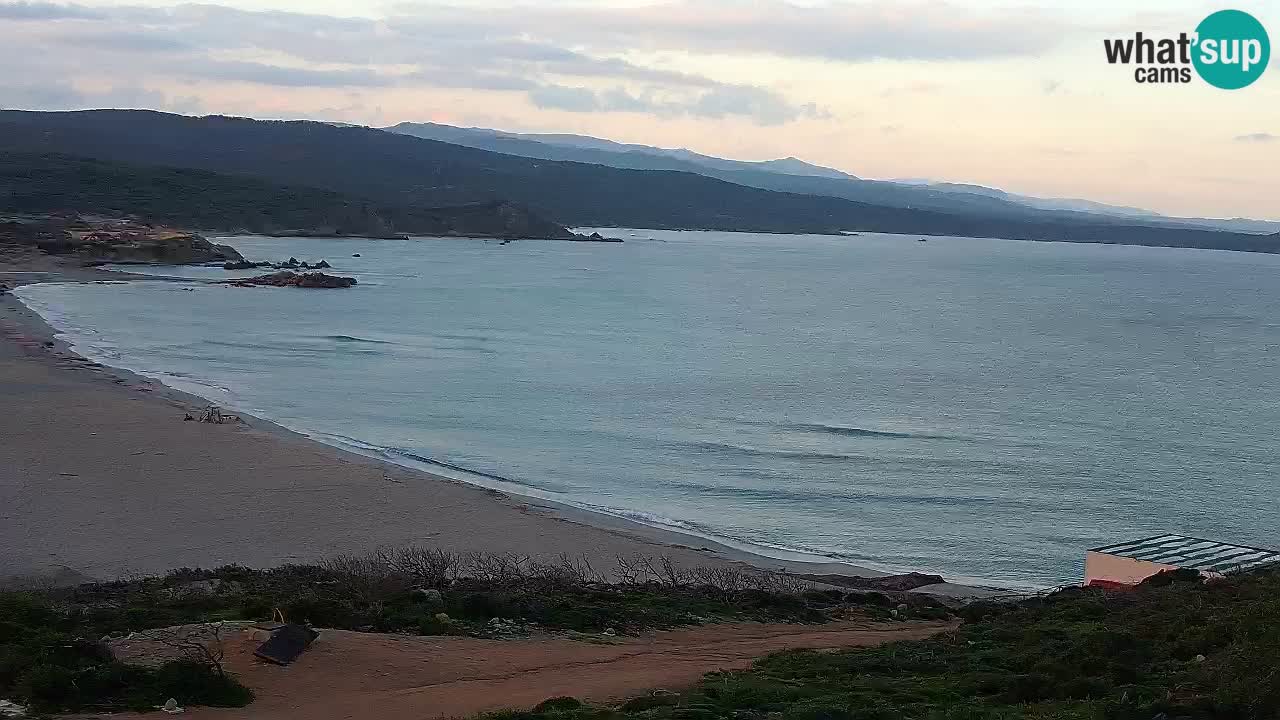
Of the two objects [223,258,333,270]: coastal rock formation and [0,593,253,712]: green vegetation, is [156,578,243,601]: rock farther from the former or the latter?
[223,258,333,270]: coastal rock formation

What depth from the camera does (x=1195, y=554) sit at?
1875 centimetres

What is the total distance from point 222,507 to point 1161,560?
53.1 ft

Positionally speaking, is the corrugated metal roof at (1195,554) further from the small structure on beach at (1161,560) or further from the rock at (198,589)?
the rock at (198,589)

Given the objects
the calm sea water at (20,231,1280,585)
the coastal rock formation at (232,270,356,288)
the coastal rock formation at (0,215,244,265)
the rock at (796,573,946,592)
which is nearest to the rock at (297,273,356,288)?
the coastal rock formation at (232,270,356,288)

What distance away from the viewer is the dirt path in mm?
10445

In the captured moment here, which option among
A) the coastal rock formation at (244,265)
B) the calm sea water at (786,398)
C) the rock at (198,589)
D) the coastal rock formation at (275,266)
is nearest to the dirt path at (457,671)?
the rock at (198,589)

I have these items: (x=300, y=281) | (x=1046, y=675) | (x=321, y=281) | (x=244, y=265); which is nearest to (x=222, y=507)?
(x=1046, y=675)

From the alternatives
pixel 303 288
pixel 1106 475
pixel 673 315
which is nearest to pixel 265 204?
pixel 303 288

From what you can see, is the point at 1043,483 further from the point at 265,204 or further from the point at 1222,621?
the point at 265,204

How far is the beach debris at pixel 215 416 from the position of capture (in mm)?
31000

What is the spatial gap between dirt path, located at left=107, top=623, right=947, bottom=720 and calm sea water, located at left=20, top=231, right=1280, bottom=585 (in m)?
9.60

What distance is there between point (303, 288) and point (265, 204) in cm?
6988

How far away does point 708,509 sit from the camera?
83.3 feet

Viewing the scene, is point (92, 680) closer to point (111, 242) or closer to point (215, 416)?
point (215, 416)
